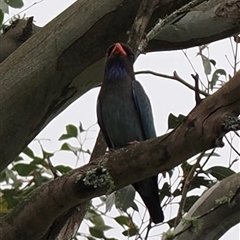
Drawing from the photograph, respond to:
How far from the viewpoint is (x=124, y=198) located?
2.33 meters

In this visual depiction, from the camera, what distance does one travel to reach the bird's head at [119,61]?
217 centimetres

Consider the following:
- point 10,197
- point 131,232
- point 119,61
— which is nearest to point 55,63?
point 119,61

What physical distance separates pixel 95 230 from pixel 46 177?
0.31 meters

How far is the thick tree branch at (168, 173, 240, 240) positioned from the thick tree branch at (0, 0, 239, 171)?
0.53 metres

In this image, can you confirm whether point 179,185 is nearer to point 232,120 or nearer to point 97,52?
point 97,52

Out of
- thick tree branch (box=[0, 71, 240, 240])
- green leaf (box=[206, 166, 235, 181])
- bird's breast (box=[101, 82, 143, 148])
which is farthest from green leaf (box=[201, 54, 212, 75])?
thick tree branch (box=[0, 71, 240, 240])

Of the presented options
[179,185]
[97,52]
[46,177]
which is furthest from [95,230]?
[97,52]

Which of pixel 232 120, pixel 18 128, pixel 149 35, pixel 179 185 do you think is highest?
pixel 149 35

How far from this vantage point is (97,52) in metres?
2.14

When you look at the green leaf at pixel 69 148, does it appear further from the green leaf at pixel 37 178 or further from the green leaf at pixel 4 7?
the green leaf at pixel 4 7

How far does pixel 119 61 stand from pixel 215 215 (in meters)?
0.71

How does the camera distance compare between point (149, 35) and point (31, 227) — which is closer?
point (31, 227)

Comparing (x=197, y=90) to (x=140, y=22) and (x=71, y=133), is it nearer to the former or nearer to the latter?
(x=140, y=22)

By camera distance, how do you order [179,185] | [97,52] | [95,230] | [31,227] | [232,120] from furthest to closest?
[95,230] → [179,185] → [97,52] → [31,227] → [232,120]
